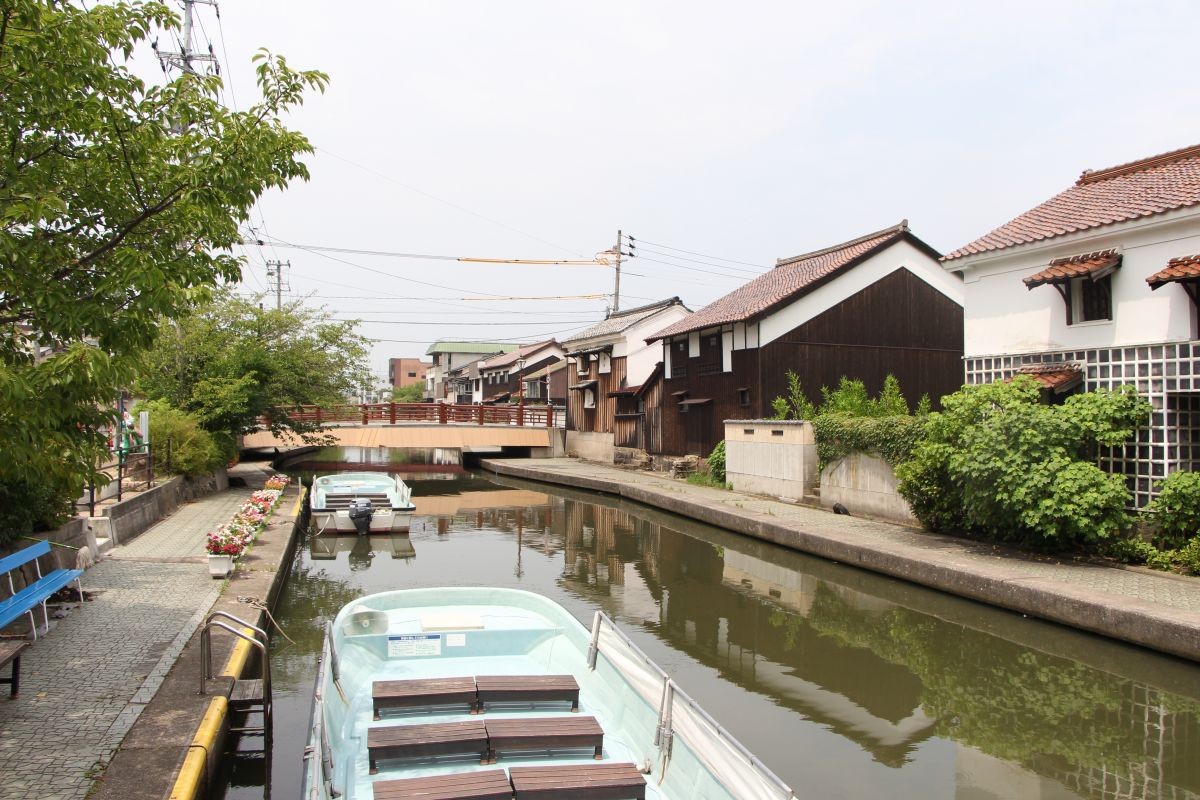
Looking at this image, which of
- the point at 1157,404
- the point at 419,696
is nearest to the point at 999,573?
the point at 1157,404

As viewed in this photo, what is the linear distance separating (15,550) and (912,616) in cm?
1037

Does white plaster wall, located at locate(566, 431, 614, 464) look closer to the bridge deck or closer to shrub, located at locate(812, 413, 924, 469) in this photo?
the bridge deck

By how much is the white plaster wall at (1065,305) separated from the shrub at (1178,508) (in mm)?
2038

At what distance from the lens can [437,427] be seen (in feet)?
113

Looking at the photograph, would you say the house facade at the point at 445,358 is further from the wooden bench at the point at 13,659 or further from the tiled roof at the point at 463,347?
the wooden bench at the point at 13,659

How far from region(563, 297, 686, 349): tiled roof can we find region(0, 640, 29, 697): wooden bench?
26.3 m

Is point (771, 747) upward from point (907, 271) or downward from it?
downward

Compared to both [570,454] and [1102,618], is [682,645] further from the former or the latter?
[570,454]

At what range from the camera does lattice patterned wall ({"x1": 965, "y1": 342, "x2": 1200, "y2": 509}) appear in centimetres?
1097

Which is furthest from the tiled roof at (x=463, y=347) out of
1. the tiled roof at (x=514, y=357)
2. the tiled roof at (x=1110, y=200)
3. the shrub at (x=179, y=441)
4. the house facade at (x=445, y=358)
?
the tiled roof at (x=1110, y=200)

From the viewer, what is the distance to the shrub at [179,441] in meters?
17.5

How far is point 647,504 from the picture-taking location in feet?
70.2

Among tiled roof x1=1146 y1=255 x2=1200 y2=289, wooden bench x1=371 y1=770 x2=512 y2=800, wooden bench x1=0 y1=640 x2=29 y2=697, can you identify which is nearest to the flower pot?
wooden bench x1=0 y1=640 x2=29 y2=697

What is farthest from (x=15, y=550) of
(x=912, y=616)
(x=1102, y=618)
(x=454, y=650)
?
(x=1102, y=618)
